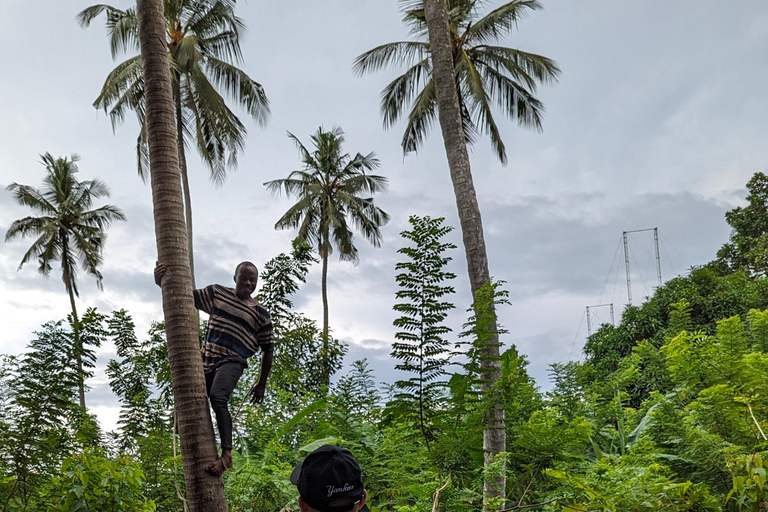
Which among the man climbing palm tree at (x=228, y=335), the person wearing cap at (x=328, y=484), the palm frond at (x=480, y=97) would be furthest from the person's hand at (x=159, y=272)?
the palm frond at (x=480, y=97)

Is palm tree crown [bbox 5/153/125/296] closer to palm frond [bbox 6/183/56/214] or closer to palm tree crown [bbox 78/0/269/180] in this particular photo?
palm frond [bbox 6/183/56/214]

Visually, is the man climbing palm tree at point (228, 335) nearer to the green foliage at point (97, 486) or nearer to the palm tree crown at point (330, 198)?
the green foliage at point (97, 486)

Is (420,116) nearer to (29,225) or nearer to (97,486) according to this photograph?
(97,486)

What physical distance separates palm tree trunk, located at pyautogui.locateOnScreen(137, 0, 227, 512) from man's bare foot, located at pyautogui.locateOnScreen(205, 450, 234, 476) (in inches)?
1.3

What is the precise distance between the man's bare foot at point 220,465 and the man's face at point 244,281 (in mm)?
1265

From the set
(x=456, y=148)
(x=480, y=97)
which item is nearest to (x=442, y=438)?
(x=456, y=148)

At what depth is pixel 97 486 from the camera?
4.51 metres

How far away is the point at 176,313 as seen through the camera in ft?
14.9

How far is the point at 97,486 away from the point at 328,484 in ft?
10.3

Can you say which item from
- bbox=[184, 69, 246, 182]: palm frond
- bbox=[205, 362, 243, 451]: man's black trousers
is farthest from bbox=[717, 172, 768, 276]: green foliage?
bbox=[205, 362, 243, 451]: man's black trousers

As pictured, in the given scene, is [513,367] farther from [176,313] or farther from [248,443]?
[248,443]

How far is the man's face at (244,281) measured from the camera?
5.05 meters

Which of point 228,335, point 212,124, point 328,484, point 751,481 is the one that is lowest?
point 751,481

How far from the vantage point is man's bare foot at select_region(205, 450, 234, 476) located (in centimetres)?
428
